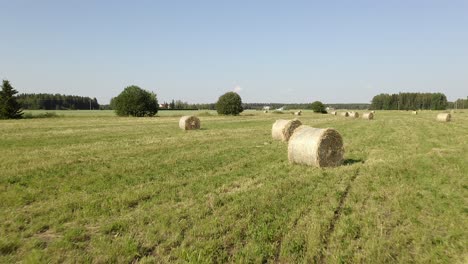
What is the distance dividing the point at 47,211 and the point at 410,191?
882 centimetres

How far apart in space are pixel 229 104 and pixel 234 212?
67.9m

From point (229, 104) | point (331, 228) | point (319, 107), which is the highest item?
point (229, 104)

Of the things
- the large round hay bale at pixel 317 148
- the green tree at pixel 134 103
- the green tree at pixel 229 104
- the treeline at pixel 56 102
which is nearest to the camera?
the large round hay bale at pixel 317 148

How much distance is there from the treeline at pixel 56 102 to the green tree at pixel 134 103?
248ft

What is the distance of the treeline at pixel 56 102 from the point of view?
125 meters

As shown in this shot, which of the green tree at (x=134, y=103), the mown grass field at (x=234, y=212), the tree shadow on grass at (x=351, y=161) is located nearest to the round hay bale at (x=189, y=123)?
the mown grass field at (x=234, y=212)

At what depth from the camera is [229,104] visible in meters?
74.6

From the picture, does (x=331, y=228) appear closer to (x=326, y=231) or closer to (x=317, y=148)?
(x=326, y=231)

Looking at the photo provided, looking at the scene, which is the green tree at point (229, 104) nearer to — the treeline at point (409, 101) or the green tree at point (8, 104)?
the green tree at point (8, 104)

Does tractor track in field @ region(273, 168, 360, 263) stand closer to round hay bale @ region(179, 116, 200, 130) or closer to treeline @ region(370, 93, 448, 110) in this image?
A: round hay bale @ region(179, 116, 200, 130)

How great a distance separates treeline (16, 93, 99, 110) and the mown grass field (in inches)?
5133

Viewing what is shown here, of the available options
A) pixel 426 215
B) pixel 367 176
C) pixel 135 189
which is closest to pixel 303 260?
pixel 426 215

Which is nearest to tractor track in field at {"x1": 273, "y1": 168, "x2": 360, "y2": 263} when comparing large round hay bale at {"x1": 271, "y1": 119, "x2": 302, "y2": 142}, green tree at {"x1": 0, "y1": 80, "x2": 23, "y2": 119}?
large round hay bale at {"x1": 271, "y1": 119, "x2": 302, "y2": 142}

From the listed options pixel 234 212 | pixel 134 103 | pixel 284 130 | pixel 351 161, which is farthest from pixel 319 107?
pixel 234 212
